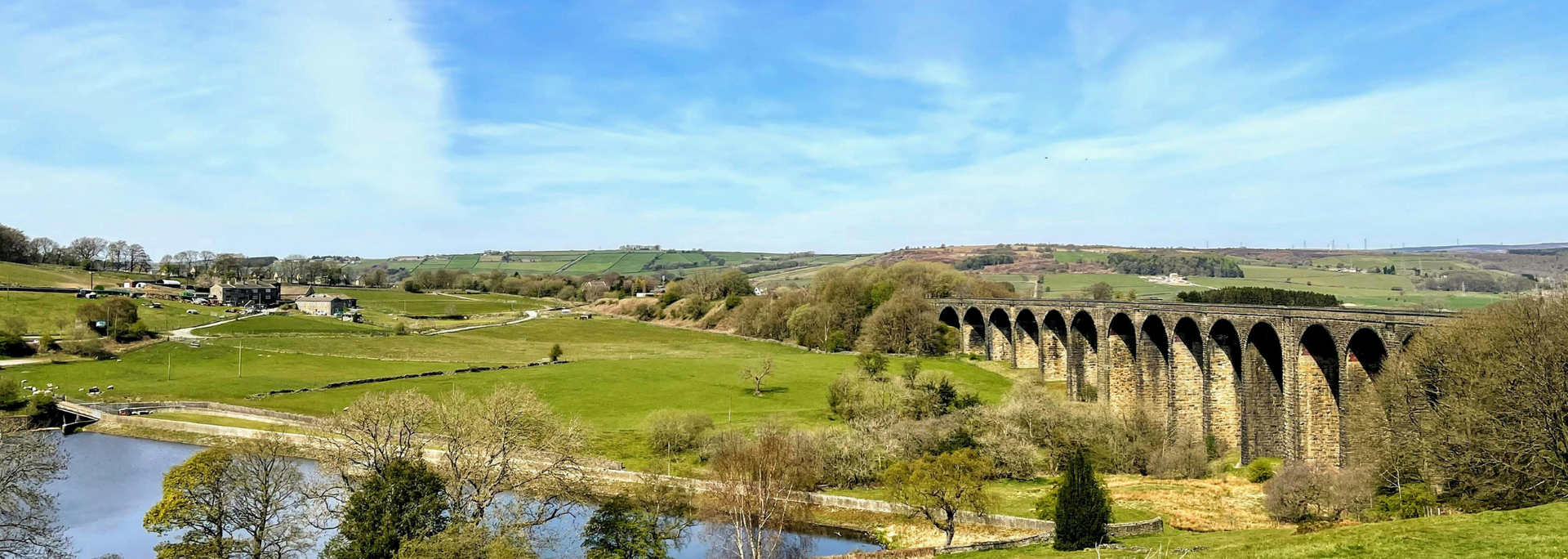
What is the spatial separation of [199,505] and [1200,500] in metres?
40.6

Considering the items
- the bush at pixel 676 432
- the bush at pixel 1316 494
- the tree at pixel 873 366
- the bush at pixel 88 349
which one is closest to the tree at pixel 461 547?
the bush at pixel 676 432

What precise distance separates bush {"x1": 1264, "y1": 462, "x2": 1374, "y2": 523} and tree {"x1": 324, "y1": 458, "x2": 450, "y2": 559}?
102 ft

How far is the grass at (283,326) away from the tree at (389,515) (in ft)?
274

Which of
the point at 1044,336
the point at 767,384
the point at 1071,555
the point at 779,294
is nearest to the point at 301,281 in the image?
the point at 779,294

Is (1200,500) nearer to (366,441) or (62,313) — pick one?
(366,441)

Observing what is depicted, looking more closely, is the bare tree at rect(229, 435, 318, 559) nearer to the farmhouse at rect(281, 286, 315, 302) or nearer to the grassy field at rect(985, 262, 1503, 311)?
the grassy field at rect(985, 262, 1503, 311)

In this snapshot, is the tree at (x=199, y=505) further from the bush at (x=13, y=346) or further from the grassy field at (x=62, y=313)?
the grassy field at (x=62, y=313)

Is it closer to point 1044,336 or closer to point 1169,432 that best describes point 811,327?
point 1044,336

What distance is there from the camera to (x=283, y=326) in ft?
347

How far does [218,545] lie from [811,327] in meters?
77.2

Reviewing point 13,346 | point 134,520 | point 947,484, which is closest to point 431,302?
point 13,346

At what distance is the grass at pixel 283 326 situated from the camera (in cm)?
9969

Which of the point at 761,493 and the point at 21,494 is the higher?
the point at 21,494

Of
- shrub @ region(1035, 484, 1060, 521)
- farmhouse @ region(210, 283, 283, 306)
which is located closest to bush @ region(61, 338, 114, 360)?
farmhouse @ region(210, 283, 283, 306)
